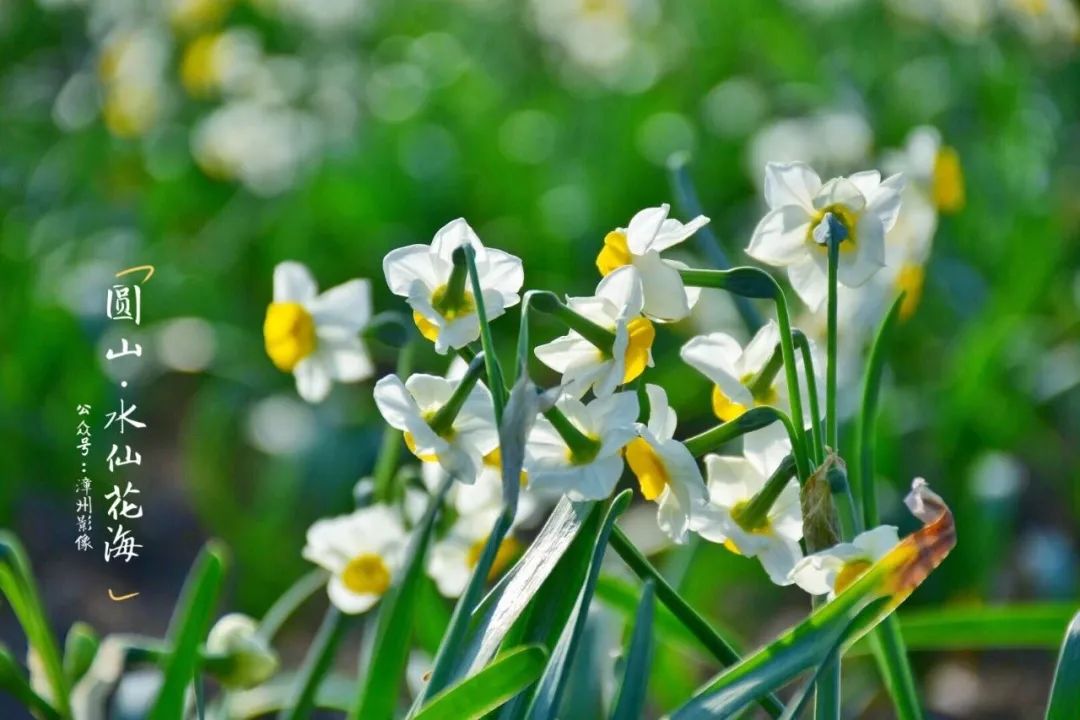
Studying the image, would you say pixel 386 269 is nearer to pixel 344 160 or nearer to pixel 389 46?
pixel 344 160

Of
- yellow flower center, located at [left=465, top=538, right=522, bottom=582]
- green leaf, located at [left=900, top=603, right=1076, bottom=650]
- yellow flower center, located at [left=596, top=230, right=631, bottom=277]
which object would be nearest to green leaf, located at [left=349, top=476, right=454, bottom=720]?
yellow flower center, located at [left=465, top=538, right=522, bottom=582]

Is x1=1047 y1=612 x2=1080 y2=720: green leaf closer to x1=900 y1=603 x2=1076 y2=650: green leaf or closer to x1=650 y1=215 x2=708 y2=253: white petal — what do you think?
x1=900 y1=603 x2=1076 y2=650: green leaf

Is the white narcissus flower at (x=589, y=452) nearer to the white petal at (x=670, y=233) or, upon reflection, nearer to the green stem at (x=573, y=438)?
the green stem at (x=573, y=438)

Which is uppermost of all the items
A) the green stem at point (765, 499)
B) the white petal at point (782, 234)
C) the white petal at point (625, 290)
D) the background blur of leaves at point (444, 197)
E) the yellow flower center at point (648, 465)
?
the white petal at point (625, 290)

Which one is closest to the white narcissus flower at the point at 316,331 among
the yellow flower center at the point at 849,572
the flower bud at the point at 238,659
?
the flower bud at the point at 238,659

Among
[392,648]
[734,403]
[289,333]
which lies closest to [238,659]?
[392,648]

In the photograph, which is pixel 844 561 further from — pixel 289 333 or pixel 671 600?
pixel 289 333

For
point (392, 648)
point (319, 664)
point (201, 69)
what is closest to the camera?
point (392, 648)
